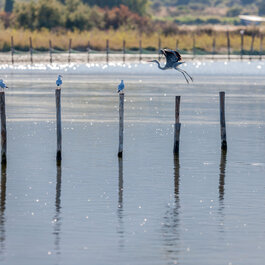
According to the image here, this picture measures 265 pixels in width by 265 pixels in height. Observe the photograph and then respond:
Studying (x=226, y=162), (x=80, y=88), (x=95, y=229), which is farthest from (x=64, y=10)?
(x=95, y=229)

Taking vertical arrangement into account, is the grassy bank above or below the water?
below

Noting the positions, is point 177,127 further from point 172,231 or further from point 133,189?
point 172,231

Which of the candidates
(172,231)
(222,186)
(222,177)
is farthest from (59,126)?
(172,231)

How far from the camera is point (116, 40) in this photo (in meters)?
122

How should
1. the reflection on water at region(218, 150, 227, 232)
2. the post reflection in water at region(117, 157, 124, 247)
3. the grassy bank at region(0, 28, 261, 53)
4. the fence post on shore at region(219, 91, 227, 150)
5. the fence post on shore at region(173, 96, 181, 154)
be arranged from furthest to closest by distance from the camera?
1. the grassy bank at region(0, 28, 261, 53)
2. the fence post on shore at region(219, 91, 227, 150)
3. the fence post on shore at region(173, 96, 181, 154)
4. the reflection on water at region(218, 150, 227, 232)
5. the post reflection in water at region(117, 157, 124, 247)

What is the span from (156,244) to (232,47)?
103701 millimetres

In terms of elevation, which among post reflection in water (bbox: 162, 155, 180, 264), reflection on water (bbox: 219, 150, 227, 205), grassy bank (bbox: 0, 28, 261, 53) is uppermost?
post reflection in water (bbox: 162, 155, 180, 264)

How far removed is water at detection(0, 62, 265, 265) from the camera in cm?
2111

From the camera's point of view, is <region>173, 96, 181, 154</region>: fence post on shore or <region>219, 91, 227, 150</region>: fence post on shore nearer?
<region>173, 96, 181, 154</region>: fence post on shore

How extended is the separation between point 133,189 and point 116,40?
3727 inches

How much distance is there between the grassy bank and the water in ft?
197

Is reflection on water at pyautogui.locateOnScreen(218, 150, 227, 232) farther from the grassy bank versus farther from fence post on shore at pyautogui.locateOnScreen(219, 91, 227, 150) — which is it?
the grassy bank

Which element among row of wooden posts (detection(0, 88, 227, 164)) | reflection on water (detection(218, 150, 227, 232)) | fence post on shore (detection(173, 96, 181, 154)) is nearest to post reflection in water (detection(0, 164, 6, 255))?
row of wooden posts (detection(0, 88, 227, 164))

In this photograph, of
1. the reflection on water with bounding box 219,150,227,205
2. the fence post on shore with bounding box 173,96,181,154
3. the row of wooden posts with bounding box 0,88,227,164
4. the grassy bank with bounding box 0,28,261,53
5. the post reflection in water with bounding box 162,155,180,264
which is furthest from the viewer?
the grassy bank with bounding box 0,28,261,53
